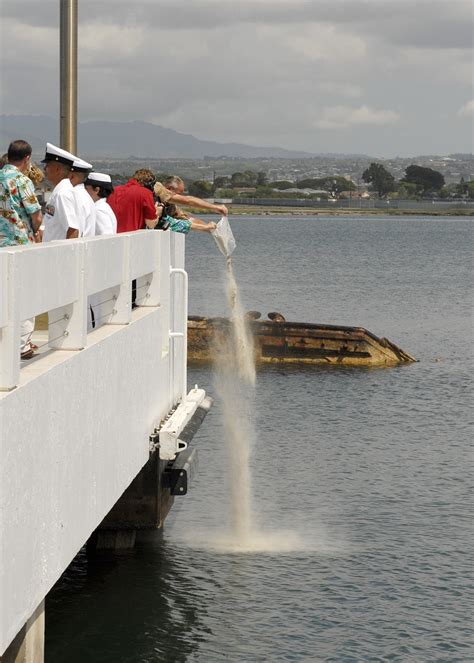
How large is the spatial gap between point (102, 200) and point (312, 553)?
5537 millimetres

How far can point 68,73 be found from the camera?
12.7m

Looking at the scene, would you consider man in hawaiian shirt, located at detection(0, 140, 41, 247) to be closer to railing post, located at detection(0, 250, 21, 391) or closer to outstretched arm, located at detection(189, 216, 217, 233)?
railing post, located at detection(0, 250, 21, 391)

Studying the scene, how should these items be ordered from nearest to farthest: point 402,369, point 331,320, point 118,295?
point 118,295, point 402,369, point 331,320

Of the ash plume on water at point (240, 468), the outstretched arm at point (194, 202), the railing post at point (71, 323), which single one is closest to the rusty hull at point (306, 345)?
the ash plume on water at point (240, 468)

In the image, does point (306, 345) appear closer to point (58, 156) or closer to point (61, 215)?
point (58, 156)

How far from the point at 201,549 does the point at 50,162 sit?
6.03 m

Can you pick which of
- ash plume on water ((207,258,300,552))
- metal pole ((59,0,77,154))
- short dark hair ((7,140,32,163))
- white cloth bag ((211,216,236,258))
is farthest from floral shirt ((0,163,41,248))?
ash plume on water ((207,258,300,552))

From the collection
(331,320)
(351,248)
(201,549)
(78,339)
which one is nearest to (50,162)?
(78,339)

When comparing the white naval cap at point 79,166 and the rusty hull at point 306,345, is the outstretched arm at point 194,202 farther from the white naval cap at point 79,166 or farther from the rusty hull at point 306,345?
the rusty hull at point 306,345

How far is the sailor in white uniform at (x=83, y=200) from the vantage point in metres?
9.37

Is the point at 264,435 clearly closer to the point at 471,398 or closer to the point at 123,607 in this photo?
the point at 471,398

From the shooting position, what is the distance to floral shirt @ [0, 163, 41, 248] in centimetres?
862

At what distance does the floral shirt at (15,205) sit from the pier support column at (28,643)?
262 centimetres

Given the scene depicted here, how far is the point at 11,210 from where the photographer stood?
8641 millimetres
